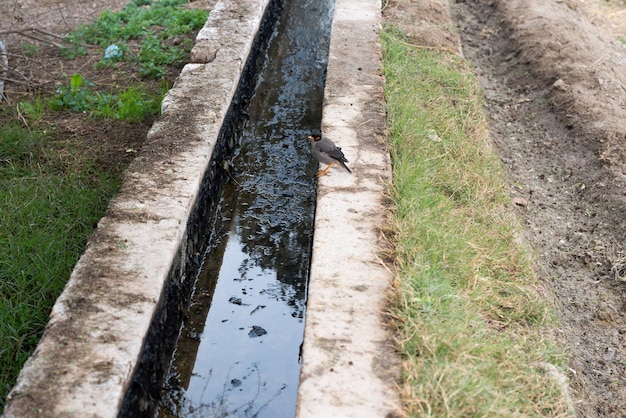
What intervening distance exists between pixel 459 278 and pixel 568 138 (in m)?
2.54

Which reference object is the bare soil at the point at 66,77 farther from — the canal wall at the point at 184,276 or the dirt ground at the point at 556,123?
the canal wall at the point at 184,276

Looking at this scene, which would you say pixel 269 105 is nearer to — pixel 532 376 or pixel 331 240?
pixel 331 240

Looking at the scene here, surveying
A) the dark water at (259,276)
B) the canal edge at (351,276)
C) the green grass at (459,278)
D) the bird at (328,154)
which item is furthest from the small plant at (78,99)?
the green grass at (459,278)

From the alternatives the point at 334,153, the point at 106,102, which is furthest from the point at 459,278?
the point at 106,102

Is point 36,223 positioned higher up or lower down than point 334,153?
lower down

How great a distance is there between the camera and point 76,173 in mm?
4602

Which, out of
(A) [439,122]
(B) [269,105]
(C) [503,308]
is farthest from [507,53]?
(C) [503,308]

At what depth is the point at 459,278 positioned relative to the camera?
3629mm

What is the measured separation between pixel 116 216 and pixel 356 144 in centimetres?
168

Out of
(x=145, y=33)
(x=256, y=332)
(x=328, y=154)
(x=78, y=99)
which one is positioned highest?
(x=328, y=154)

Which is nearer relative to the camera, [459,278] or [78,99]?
[459,278]

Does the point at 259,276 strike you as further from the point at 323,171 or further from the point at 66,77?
the point at 66,77

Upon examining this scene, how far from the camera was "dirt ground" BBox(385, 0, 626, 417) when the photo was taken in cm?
399

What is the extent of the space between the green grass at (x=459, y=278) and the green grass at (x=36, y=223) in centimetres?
183
